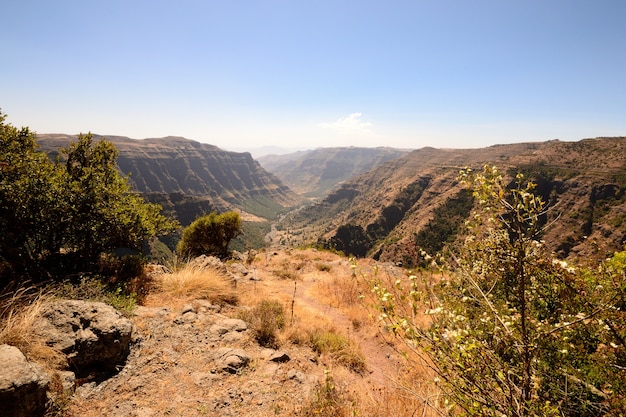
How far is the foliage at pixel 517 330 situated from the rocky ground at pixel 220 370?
0.81 m

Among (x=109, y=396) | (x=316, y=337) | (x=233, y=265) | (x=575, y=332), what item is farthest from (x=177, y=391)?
(x=233, y=265)

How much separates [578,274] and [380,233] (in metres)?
172

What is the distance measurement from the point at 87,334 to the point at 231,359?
2.98 metres

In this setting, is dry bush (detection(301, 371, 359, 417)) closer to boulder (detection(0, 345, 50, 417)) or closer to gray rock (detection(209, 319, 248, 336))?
gray rock (detection(209, 319, 248, 336))

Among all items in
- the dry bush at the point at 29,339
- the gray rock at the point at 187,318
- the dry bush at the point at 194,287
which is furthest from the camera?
the dry bush at the point at 194,287

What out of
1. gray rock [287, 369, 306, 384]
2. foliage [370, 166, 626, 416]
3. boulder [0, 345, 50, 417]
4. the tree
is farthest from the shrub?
the tree

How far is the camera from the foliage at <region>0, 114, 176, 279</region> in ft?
27.0

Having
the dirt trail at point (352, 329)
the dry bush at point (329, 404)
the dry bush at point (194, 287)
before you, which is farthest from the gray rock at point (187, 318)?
the dry bush at point (329, 404)

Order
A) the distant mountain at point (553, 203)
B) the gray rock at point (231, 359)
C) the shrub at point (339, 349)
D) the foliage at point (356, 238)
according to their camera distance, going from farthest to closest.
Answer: the foliage at point (356, 238), the distant mountain at point (553, 203), the shrub at point (339, 349), the gray rock at point (231, 359)

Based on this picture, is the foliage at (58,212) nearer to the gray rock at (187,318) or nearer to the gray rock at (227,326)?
the gray rock at (187,318)

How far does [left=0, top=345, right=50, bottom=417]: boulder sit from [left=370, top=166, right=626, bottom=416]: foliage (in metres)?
Answer: 5.19

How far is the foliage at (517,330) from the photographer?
2736 millimetres

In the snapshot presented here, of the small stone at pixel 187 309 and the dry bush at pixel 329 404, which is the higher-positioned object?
the dry bush at pixel 329 404

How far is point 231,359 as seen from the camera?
20.8 feet
